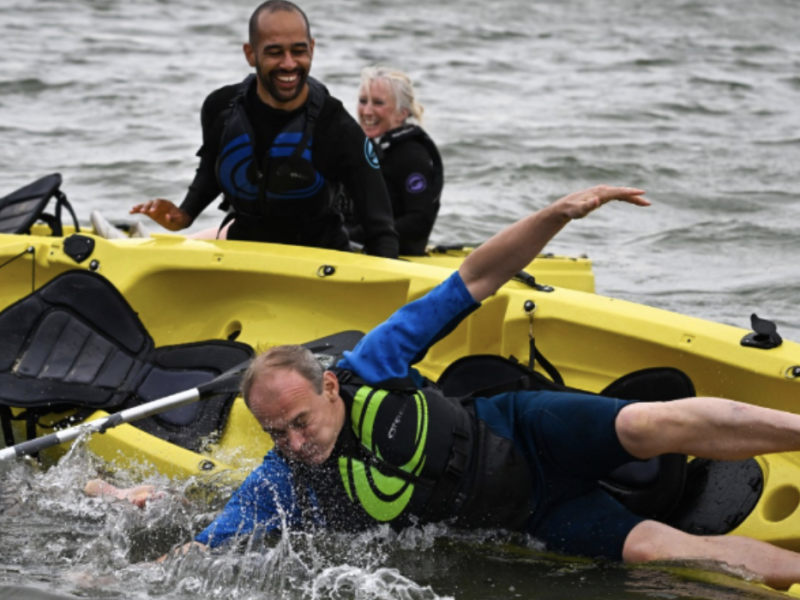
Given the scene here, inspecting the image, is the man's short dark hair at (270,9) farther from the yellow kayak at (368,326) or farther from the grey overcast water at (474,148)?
the grey overcast water at (474,148)

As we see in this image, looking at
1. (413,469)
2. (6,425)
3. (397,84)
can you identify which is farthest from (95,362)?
(397,84)

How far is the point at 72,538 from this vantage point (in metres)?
3.49

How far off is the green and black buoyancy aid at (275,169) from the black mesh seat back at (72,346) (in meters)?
0.61

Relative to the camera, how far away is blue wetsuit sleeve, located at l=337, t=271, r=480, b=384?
10.5ft

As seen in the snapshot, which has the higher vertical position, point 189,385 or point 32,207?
point 32,207

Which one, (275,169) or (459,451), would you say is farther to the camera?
(275,169)

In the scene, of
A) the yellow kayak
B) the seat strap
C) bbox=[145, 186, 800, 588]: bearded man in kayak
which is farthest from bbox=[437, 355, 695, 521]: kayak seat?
the seat strap

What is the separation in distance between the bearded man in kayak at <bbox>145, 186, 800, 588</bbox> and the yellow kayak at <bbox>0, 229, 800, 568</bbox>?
36 cm

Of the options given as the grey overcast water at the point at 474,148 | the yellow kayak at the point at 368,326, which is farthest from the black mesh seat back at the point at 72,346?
the grey overcast water at the point at 474,148

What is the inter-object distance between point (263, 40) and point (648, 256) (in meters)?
3.71

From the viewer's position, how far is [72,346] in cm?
417

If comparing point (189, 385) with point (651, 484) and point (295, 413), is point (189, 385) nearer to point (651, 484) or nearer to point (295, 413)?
point (295, 413)

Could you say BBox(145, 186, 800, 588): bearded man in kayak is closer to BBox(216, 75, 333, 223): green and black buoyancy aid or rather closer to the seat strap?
the seat strap

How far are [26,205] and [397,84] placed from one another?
5.76 feet
